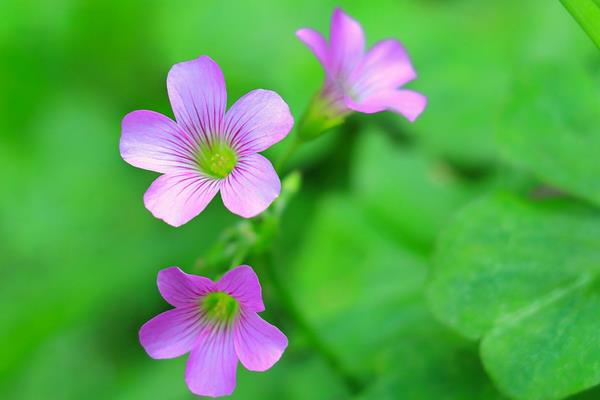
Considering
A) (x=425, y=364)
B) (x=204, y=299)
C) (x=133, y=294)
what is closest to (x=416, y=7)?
(x=133, y=294)

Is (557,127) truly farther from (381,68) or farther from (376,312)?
(376,312)

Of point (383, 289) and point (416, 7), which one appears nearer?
point (383, 289)

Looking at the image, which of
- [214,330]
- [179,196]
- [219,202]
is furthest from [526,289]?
[219,202]

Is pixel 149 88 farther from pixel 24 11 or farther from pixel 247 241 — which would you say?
pixel 247 241

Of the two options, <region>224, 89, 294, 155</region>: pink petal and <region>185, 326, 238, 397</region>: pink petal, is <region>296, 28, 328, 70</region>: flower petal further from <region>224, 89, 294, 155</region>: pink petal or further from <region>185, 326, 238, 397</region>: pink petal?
<region>185, 326, 238, 397</region>: pink petal

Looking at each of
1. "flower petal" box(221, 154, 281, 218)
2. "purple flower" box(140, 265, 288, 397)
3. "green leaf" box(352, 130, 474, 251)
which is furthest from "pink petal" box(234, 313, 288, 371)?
"green leaf" box(352, 130, 474, 251)

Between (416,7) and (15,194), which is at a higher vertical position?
(15,194)

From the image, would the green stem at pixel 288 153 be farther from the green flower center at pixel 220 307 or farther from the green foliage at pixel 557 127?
the green foliage at pixel 557 127
